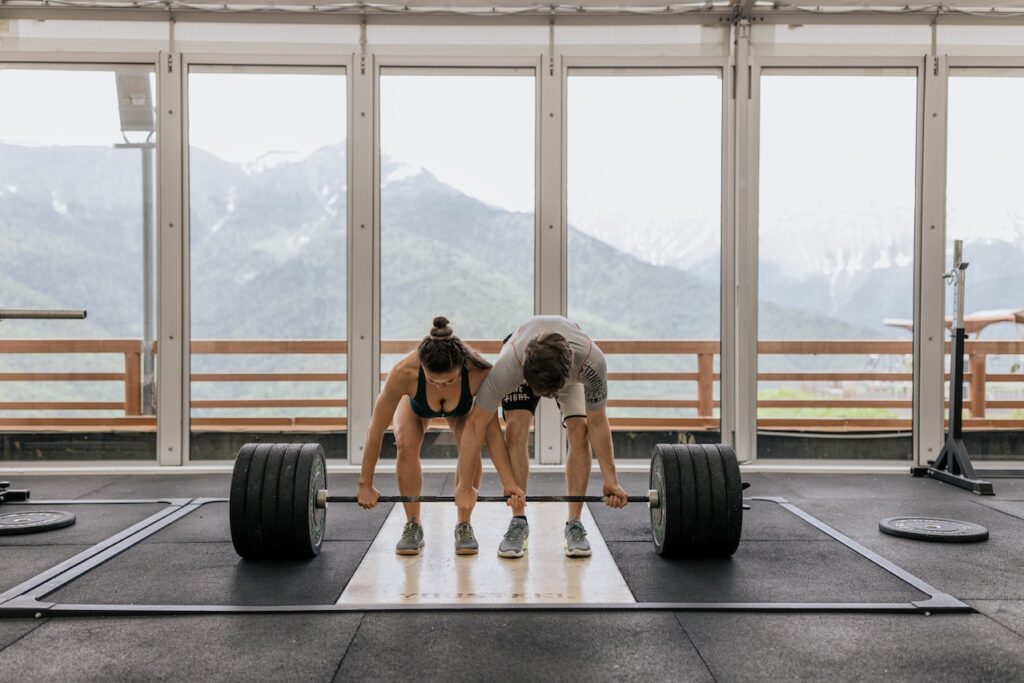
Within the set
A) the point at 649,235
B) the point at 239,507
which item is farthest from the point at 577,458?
the point at 649,235

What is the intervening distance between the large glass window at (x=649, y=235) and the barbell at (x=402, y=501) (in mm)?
2166

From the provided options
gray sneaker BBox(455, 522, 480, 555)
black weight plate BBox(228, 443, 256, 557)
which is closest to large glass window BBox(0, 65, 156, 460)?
black weight plate BBox(228, 443, 256, 557)

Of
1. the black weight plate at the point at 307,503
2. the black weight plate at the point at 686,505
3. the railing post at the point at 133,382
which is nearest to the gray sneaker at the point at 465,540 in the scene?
the black weight plate at the point at 307,503

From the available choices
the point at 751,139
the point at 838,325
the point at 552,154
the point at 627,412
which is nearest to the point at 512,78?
the point at 552,154

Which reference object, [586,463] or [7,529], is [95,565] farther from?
[586,463]

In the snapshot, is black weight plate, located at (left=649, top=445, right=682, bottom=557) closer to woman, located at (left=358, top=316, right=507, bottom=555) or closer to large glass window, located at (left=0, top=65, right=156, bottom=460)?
woman, located at (left=358, top=316, right=507, bottom=555)

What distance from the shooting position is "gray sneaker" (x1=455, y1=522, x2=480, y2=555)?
283 cm

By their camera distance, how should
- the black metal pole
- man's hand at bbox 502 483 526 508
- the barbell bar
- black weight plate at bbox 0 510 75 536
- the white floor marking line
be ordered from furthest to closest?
A: the black metal pole
the barbell bar
black weight plate at bbox 0 510 75 536
man's hand at bbox 502 483 526 508
the white floor marking line

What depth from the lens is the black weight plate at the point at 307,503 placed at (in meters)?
2.69

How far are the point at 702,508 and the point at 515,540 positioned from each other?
624mm

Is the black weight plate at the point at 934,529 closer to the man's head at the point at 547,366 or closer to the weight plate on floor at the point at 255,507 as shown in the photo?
the man's head at the point at 547,366

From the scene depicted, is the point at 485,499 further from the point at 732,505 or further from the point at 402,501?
the point at 732,505

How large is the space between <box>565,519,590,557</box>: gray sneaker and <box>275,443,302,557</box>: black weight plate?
35.0 inches

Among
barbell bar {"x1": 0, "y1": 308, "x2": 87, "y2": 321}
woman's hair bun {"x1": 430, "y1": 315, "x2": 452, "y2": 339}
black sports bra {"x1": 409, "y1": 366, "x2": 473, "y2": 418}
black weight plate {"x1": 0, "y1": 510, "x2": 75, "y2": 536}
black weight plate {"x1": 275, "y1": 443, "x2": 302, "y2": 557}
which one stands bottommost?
black weight plate {"x1": 0, "y1": 510, "x2": 75, "y2": 536}
